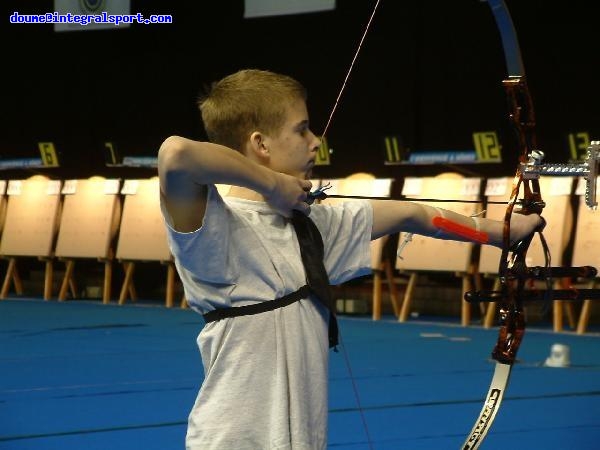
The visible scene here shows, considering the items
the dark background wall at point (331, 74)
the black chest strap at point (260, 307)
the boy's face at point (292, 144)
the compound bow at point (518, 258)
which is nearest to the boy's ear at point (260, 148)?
the boy's face at point (292, 144)

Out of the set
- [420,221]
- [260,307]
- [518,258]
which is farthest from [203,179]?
[518,258]

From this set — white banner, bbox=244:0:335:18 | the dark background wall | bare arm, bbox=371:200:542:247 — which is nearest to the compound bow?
bare arm, bbox=371:200:542:247

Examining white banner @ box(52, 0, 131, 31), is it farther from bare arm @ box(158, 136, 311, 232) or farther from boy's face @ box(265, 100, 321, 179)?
bare arm @ box(158, 136, 311, 232)

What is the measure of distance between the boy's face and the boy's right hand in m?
0.09

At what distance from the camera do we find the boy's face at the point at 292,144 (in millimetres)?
1898

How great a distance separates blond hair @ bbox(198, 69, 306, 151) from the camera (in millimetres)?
1878

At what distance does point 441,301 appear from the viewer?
33.7 feet

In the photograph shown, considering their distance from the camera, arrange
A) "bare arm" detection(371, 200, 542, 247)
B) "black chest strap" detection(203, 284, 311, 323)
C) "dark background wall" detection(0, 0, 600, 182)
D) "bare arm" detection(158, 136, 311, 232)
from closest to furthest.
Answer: "bare arm" detection(158, 136, 311, 232)
"black chest strap" detection(203, 284, 311, 323)
"bare arm" detection(371, 200, 542, 247)
"dark background wall" detection(0, 0, 600, 182)

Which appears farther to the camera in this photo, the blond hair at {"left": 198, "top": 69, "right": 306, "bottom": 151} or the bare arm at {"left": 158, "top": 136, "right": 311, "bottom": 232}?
the blond hair at {"left": 198, "top": 69, "right": 306, "bottom": 151}

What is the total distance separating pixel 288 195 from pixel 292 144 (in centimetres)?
15

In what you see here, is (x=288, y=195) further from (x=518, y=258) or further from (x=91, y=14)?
(x=91, y=14)

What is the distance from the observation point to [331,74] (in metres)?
11.1

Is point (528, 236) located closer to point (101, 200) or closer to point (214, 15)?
point (101, 200)

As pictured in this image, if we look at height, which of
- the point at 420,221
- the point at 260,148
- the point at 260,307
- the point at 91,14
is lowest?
the point at 260,307
